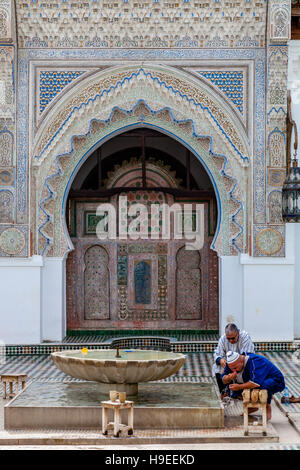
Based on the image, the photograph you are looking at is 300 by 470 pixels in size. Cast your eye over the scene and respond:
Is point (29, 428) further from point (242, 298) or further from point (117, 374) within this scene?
point (242, 298)

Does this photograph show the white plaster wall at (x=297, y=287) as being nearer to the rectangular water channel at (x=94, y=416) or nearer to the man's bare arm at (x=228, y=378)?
the man's bare arm at (x=228, y=378)

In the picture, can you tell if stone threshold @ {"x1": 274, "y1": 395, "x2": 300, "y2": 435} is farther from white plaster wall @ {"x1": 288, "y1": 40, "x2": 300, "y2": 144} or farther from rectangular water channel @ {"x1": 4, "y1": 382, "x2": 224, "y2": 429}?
white plaster wall @ {"x1": 288, "y1": 40, "x2": 300, "y2": 144}

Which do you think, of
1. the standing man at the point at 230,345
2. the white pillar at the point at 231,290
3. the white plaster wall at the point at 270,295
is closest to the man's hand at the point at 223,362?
the standing man at the point at 230,345

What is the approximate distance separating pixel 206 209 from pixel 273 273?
1198mm

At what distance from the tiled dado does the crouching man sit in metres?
2.52

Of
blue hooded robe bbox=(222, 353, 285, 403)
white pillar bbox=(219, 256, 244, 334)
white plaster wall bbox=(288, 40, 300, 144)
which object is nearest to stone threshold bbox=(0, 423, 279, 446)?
blue hooded robe bbox=(222, 353, 285, 403)

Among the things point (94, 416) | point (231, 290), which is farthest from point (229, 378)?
point (231, 290)

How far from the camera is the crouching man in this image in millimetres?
4250

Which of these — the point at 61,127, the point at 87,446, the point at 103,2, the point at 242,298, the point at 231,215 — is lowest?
the point at 87,446

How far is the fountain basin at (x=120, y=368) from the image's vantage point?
434 cm

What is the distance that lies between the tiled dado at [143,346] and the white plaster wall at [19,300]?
2.7 inches

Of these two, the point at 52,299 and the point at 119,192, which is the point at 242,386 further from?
the point at 119,192
